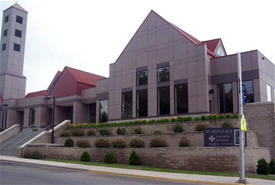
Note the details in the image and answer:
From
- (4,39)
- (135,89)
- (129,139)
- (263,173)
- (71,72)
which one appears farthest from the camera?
(4,39)

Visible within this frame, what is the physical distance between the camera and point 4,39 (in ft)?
181

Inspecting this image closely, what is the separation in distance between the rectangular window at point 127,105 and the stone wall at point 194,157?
10783mm

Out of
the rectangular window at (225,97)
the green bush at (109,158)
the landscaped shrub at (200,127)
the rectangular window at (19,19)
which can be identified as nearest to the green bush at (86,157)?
the green bush at (109,158)

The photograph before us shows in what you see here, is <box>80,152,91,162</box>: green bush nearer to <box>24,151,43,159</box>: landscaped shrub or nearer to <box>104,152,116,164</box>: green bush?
<box>104,152,116,164</box>: green bush

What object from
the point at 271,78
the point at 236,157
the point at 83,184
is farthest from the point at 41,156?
the point at 271,78

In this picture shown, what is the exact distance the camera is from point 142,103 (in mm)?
34875

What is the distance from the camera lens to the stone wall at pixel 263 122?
72.9 feet

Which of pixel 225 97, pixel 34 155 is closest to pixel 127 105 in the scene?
pixel 225 97

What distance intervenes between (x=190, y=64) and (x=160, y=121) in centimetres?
745

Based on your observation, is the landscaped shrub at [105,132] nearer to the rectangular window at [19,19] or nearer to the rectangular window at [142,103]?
the rectangular window at [142,103]

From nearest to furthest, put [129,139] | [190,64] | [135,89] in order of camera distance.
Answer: [129,139] < [190,64] < [135,89]

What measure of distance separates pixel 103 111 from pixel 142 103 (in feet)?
24.3

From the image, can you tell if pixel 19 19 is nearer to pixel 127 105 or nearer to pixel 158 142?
pixel 127 105

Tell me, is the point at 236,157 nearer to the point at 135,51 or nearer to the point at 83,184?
the point at 83,184
